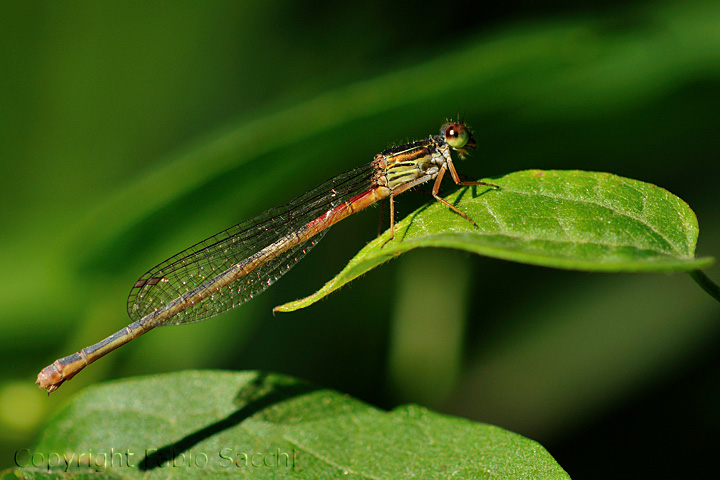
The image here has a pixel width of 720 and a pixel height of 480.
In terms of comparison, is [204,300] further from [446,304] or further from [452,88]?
[452,88]

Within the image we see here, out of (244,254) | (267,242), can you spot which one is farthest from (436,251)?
(244,254)

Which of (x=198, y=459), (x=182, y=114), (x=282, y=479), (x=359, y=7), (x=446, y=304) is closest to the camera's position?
(x=282, y=479)

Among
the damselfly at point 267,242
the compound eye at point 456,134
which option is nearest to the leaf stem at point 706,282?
the damselfly at point 267,242

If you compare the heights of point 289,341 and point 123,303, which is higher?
point 123,303

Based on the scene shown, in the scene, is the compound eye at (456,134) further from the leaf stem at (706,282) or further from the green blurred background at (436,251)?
the leaf stem at (706,282)

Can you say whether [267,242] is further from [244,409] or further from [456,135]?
[244,409]

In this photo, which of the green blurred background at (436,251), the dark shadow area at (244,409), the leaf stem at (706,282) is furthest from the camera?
the green blurred background at (436,251)

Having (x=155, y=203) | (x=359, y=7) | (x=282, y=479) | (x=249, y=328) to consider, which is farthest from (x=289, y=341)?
(x=359, y=7)
